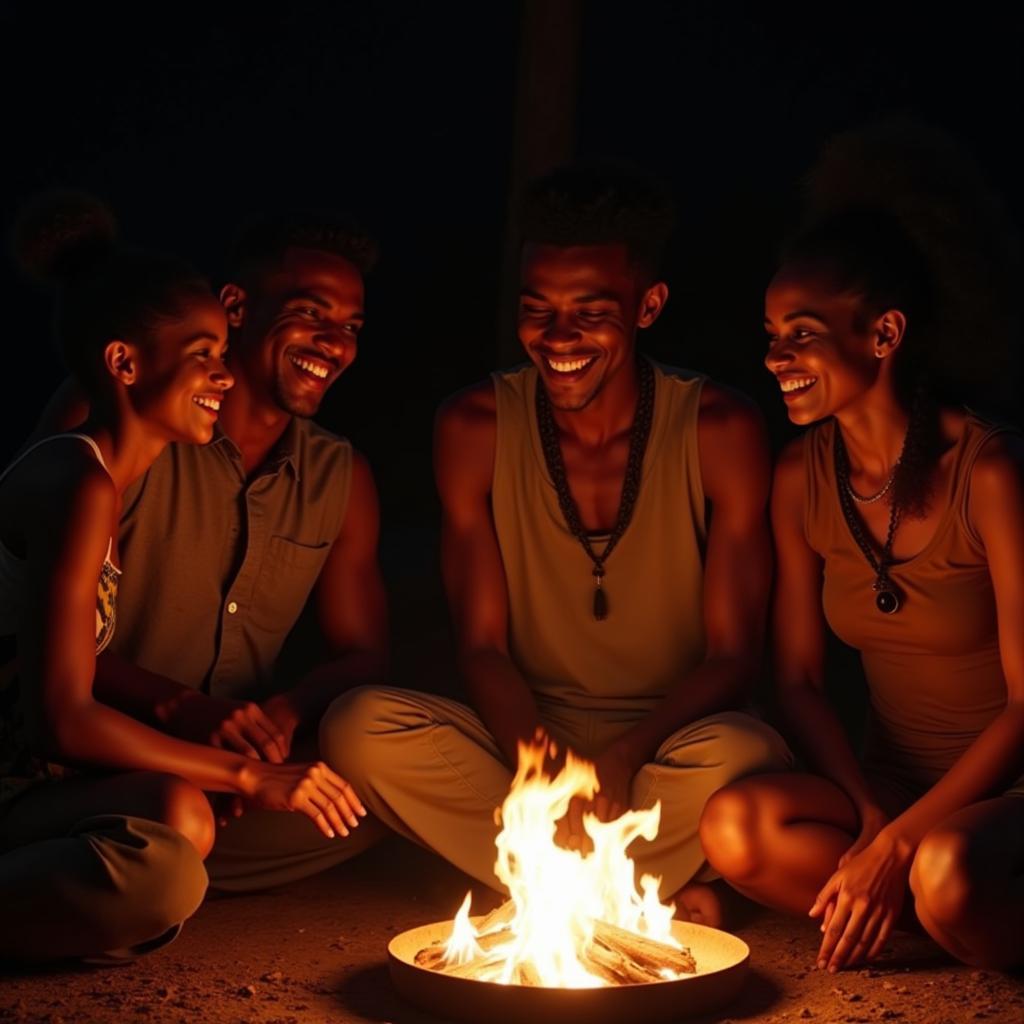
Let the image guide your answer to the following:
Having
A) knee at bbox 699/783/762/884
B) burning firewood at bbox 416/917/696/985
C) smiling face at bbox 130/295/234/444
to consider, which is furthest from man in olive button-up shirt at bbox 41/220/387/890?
knee at bbox 699/783/762/884

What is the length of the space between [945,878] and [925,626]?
0.72 metres

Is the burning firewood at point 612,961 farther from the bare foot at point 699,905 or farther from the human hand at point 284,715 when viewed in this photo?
the human hand at point 284,715

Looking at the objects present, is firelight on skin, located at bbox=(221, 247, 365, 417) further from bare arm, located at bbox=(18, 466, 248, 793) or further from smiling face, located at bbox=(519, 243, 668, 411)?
bare arm, located at bbox=(18, 466, 248, 793)

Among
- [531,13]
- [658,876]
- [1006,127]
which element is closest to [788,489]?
[658,876]

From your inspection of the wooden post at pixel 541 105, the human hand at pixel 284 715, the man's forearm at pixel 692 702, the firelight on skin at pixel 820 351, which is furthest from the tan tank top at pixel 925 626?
the wooden post at pixel 541 105

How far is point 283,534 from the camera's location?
485cm

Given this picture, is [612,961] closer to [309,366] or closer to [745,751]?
[745,751]

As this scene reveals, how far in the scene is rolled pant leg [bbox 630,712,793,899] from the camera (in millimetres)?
4312

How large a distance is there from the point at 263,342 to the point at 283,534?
0.53m

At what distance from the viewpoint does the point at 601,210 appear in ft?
15.9

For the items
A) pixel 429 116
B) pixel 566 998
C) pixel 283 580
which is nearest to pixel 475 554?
pixel 283 580

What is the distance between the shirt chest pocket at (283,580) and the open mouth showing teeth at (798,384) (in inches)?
54.2

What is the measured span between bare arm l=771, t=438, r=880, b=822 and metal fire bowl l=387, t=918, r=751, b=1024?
822 millimetres

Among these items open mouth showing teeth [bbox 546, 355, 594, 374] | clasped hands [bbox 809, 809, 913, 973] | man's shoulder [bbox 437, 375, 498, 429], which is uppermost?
open mouth showing teeth [bbox 546, 355, 594, 374]
